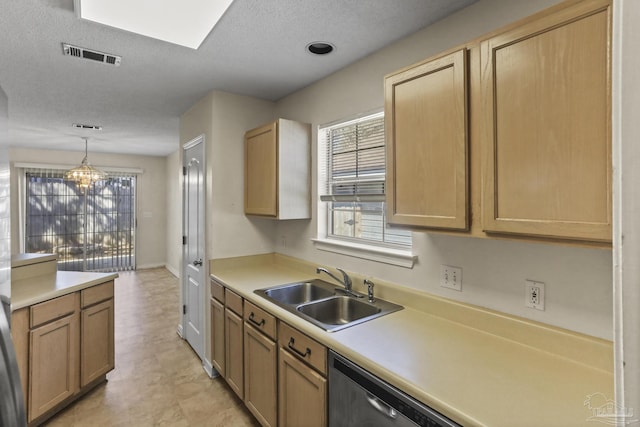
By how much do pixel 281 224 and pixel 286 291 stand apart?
891 mm

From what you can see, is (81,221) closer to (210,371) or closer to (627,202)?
(210,371)

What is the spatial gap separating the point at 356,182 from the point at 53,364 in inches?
95.9

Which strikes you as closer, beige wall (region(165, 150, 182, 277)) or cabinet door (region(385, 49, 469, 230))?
cabinet door (region(385, 49, 469, 230))

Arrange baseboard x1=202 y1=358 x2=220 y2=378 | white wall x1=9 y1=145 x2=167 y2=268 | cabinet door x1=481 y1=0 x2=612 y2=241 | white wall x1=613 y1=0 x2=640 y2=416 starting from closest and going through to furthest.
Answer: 1. white wall x1=613 y1=0 x2=640 y2=416
2. cabinet door x1=481 y1=0 x2=612 y2=241
3. baseboard x1=202 y1=358 x2=220 y2=378
4. white wall x1=9 y1=145 x2=167 y2=268

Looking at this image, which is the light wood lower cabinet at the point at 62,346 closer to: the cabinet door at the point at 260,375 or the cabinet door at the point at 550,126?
the cabinet door at the point at 260,375

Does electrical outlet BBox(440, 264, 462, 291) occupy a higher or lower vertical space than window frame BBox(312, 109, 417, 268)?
lower

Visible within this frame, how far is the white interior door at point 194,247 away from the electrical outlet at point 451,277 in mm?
2080

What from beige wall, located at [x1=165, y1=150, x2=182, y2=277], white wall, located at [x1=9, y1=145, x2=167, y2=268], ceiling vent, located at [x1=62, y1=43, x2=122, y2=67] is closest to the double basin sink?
ceiling vent, located at [x1=62, y1=43, x2=122, y2=67]

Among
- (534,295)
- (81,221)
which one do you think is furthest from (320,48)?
(81,221)

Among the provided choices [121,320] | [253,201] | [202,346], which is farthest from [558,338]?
[121,320]

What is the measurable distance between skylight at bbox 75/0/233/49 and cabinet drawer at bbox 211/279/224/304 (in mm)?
1752

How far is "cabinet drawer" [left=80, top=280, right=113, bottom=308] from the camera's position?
242cm

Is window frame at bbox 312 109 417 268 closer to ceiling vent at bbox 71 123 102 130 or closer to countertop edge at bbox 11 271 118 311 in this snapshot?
countertop edge at bbox 11 271 118 311

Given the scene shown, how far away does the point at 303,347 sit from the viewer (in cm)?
159
